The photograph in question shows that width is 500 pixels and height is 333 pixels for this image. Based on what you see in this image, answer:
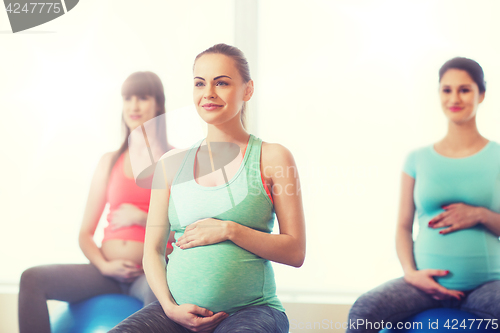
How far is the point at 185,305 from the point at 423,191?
0.82 metres

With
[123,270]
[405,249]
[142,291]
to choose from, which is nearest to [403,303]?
[405,249]

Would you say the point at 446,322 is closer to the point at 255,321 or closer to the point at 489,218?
the point at 489,218

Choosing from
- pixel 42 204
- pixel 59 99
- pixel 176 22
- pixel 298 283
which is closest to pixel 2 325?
pixel 42 204

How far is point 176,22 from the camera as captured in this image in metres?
1.53

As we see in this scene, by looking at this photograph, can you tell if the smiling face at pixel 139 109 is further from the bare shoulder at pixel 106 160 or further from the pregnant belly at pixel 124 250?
the pregnant belly at pixel 124 250

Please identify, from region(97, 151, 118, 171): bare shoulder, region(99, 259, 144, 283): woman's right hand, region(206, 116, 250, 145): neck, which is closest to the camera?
region(206, 116, 250, 145): neck

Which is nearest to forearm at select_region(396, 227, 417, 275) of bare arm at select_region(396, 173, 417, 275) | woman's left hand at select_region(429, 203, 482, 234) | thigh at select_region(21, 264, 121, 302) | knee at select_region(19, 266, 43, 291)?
bare arm at select_region(396, 173, 417, 275)

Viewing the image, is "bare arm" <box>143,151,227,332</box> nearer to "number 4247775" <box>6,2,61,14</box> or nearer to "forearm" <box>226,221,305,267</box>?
"forearm" <box>226,221,305,267</box>

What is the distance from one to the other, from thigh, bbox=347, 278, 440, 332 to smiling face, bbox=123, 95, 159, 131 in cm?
100

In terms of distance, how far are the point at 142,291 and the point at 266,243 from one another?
54cm

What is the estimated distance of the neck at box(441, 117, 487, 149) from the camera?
118cm

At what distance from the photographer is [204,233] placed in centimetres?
94

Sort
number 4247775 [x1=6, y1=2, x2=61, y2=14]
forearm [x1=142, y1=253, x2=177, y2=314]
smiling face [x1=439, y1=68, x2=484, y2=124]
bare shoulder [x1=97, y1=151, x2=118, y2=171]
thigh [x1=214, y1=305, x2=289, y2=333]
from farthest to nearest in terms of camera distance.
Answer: number 4247775 [x1=6, y1=2, x2=61, y2=14] → bare shoulder [x1=97, y1=151, x2=118, y2=171] → smiling face [x1=439, y1=68, x2=484, y2=124] → forearm [x1=142, y1=253, x2=177, y2=314] → thigh [x1=214, y1=305, x2=289, y2=333]

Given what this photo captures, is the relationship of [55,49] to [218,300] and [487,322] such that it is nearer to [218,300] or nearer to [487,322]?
[218,300]
